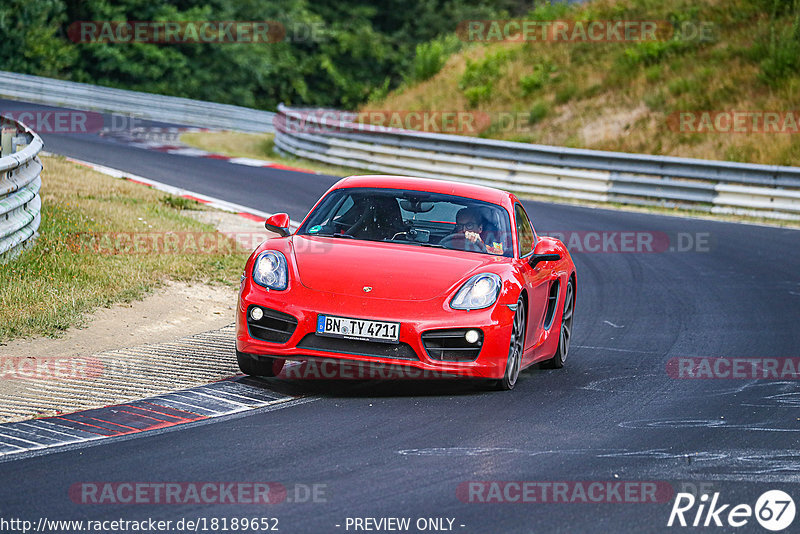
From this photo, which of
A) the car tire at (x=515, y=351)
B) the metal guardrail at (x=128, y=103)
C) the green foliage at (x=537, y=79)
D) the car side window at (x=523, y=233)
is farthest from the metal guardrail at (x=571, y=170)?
the car tire at (x=515, y=351)

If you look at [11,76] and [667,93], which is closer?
[667,93]

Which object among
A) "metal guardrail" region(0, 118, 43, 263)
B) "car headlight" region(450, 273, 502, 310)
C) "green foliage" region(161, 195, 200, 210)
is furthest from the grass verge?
"car headlight" region(450, 273, 502, 310)

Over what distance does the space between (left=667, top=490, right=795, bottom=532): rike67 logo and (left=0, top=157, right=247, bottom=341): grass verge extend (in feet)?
17.4

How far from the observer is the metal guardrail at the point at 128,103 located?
34.5 metres

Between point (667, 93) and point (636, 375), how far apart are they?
20.6 m

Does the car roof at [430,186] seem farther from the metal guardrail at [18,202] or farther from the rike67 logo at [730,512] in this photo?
the rike67 logo at [730,512]

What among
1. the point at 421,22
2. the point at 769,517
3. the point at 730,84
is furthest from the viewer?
the point at 421,22

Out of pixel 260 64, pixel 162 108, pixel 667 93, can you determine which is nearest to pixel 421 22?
pixel 260 64

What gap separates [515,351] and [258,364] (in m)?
1.72

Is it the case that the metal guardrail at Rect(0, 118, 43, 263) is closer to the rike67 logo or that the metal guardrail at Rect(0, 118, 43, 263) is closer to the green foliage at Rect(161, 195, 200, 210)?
the green foliage at Rect(161, 195, 200, 210)

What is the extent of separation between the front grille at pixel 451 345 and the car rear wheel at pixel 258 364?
3.74ft

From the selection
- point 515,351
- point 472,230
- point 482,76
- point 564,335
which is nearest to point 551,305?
point 564,335

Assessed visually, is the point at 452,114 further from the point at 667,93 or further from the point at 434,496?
the point at 434,496

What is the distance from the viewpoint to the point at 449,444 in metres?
6.32
